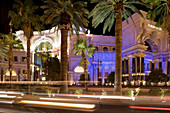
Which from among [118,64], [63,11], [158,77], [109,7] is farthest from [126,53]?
[118,64]

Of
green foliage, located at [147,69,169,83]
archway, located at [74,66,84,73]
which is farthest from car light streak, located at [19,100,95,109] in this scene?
archway, located at [74,66,84,73]

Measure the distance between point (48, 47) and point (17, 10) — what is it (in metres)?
48.0

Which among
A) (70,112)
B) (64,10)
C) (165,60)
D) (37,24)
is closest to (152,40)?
(165,60)

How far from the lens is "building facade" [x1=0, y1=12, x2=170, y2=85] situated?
53812 millimetres

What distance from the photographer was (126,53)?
194ft

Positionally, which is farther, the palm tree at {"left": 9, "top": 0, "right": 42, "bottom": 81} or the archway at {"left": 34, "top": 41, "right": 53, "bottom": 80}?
the archway at {"left": 34, "top": 41, "right": 53, "bottom": 80}

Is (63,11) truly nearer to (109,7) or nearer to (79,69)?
(109,7)

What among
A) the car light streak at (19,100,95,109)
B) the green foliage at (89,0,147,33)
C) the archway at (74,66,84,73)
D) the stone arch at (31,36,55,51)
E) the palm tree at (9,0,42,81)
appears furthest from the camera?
the stone arch at (31,36,55,51)

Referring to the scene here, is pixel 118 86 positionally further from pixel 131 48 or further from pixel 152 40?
pixel 152 40

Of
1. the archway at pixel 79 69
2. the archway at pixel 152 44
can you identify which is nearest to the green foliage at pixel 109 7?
the archway at pixel 152 44

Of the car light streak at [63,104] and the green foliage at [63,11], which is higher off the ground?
the green foliage at [63,11]

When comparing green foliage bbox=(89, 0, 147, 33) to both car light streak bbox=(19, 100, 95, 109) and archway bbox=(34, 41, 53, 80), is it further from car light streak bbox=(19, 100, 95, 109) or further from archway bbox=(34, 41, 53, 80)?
archway bbox=(34, 41, 53, 80)

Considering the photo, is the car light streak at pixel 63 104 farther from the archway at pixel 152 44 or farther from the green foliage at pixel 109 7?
the archway at pixel 152 44

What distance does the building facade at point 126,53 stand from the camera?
53.8 m
